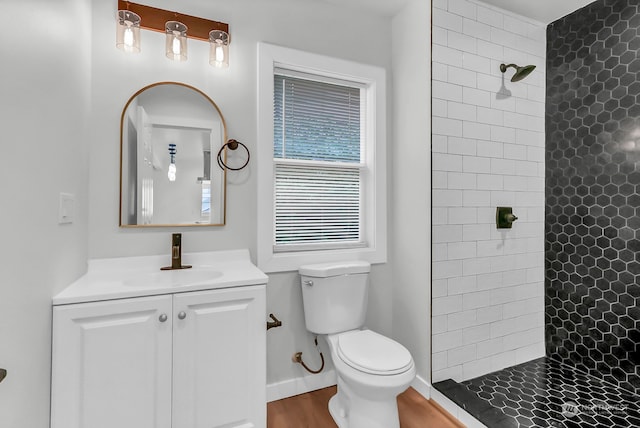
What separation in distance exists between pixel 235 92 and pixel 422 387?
83.0 inches

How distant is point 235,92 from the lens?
188 centimetres

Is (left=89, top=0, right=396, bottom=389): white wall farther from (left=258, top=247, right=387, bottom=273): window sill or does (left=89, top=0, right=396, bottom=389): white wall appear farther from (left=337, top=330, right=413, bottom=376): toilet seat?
(left=337, top=330, right=413, bottom=376): toilet seat

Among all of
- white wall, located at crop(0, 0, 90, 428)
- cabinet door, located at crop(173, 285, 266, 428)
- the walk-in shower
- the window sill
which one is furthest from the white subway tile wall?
white wall, located at crop(0, 0, 90, 428)

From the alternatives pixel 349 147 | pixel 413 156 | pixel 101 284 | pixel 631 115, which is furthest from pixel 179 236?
pixel 631 115

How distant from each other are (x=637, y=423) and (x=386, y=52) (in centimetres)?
258

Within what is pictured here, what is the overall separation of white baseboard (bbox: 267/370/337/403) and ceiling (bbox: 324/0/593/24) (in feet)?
7.96

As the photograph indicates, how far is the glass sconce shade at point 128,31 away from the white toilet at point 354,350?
148cm

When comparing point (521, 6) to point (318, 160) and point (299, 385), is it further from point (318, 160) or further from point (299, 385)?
point (299, 385)

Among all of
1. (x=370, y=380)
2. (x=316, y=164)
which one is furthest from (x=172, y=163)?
(x=370, y=380)

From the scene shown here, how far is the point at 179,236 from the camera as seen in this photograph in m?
1.70

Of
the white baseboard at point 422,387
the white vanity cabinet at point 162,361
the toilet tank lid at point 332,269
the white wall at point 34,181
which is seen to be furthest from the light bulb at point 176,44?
the white baseboard at point 422,387

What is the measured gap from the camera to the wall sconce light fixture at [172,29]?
1.60 meters

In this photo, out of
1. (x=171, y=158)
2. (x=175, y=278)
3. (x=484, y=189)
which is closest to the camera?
(x=175, y=278)

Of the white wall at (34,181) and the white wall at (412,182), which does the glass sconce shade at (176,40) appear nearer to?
the white wall at (34,181)
